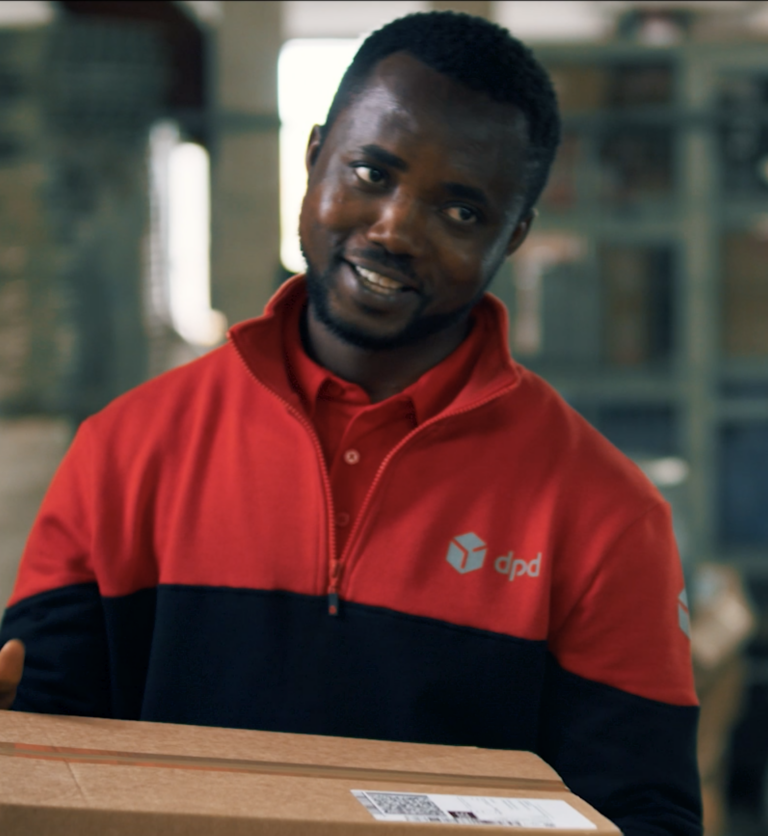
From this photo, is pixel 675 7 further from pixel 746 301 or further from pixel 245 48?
pixel 245 48

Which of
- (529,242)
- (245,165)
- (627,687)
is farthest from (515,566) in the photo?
(529,242)

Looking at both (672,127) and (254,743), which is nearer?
(254,743)

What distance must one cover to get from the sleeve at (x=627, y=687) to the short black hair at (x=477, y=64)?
38 centimetres

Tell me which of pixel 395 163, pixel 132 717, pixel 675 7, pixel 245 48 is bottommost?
pixel 132 717

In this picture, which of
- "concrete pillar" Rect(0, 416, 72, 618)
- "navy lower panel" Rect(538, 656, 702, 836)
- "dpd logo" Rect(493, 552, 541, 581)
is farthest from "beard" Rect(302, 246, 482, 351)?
"concrete pillar" Rect(0, 416, 72, 618)

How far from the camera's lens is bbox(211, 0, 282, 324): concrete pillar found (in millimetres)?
3270

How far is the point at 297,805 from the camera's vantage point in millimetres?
648

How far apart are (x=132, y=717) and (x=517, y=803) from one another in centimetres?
46

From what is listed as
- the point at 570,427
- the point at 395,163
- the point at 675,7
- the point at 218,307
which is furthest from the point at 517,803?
the point at 675,7

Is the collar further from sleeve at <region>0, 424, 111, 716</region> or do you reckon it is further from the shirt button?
sleeve at <region>0, 424, 111, 716</region>

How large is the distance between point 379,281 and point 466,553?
26 centimetres

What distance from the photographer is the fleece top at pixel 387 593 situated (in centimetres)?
94

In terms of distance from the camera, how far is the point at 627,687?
3.09 ft

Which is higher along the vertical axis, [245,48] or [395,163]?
[245,48]
